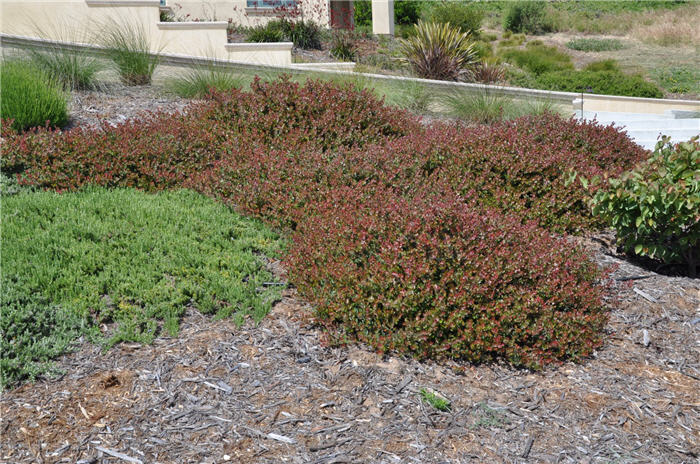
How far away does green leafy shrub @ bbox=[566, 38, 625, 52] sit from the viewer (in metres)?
26.1

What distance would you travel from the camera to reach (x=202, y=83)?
9.27 metres

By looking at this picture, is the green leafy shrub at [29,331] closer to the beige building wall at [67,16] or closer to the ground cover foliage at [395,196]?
the ground cover foliage at [395,196]

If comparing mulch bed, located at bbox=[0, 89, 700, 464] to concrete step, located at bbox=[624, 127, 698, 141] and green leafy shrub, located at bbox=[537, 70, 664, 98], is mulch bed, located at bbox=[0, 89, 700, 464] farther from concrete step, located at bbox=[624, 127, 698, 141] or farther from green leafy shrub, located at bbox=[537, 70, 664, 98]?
green leafy shrub, located at bbox=[537, 70, 664, 98]

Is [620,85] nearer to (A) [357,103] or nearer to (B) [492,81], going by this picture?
(B) [492,81]

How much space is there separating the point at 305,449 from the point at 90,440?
1.08 meters

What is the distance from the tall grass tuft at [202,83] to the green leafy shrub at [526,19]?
2370cm

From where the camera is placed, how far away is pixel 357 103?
736cm

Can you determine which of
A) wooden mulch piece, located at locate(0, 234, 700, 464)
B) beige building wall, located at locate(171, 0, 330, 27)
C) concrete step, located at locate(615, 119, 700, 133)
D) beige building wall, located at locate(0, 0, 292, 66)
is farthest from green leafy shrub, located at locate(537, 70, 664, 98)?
wooden mulch piece, located at locate(0, 234, 700, 464)

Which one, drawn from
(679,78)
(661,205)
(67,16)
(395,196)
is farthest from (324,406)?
(679,78)

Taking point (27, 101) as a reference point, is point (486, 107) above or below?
below

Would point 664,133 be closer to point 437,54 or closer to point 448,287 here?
point 437,54

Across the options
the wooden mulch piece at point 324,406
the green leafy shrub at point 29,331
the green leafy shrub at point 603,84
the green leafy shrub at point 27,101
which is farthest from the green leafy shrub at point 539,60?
the green leafy shrub at point 29,331

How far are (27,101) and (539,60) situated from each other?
1707cm

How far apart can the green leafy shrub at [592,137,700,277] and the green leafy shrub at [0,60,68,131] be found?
5.93 m
